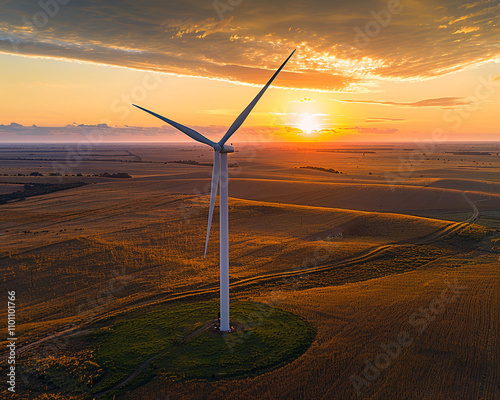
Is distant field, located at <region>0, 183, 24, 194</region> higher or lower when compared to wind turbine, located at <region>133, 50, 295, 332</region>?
lower

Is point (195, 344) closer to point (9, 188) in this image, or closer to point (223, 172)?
point (223, 172)

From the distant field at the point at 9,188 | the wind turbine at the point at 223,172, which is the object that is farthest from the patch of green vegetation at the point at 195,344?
the distant field at the point at 9,188

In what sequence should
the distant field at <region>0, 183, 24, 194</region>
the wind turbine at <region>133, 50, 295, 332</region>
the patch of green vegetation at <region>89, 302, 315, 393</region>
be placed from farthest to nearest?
the distant field at <region>0, 183, 24, 194</region> < the wind turbine at <region>133, 50, 295, 332</region> < the patch of green vegetation at <region>89, 302, 315, 393</region>

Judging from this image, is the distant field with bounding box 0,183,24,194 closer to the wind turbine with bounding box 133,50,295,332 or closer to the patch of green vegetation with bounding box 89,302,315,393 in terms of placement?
the patch of green vegetation with bounding box 89,302,315,393

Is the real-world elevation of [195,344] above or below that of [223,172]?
below

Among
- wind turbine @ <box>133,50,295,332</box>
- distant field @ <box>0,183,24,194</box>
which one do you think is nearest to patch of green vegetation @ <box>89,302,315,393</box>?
wind turbine @ <box>133,50,295,332</box>

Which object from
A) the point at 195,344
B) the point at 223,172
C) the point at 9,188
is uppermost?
the point at 223,172

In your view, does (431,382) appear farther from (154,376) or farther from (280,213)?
(280,213)

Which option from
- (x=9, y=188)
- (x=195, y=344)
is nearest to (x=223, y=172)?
(x=195, y=344)

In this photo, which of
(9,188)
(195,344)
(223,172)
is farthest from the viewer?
(9,188)

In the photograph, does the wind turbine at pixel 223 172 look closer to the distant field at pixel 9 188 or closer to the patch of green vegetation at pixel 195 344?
the patch of green vegetation at pixel 195 344
